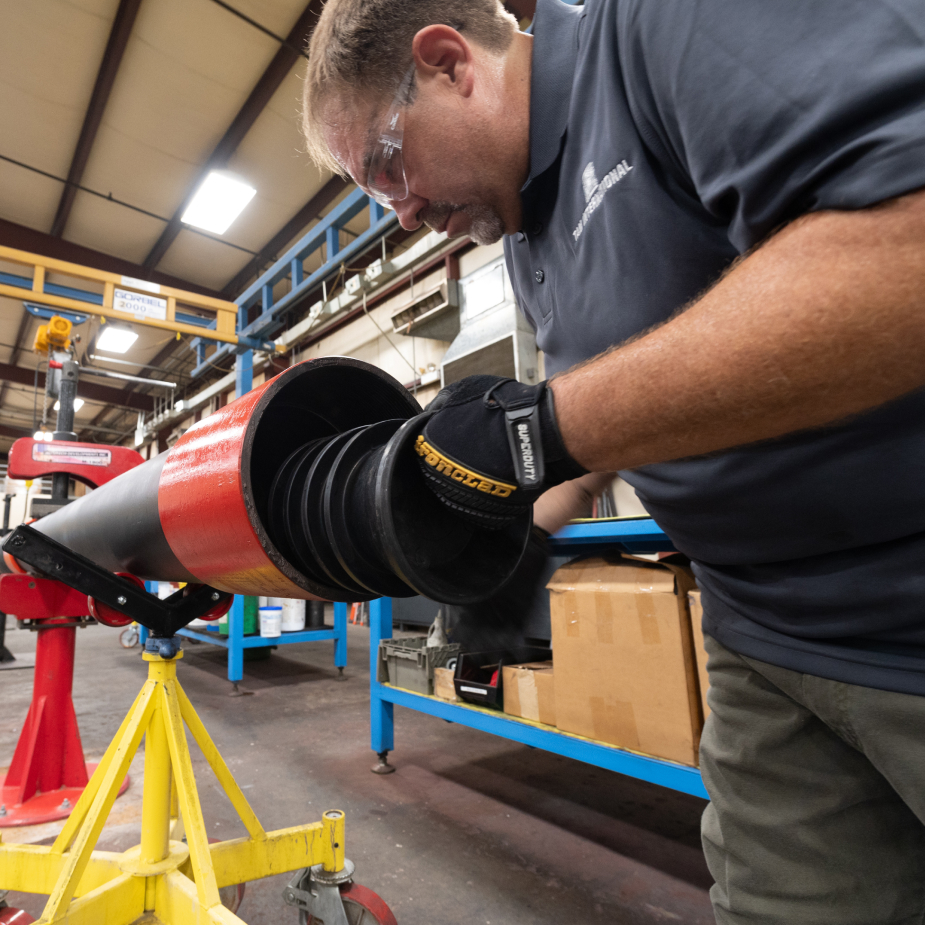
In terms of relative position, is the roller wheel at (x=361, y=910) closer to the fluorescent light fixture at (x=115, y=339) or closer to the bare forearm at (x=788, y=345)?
the bare forearm at (x=788, y=345)

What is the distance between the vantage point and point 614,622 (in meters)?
1.37

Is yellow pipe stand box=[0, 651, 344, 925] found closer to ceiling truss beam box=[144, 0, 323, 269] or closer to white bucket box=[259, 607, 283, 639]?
white bucket box=[259, 607, 283, 639]

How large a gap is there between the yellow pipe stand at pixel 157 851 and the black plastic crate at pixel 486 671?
62cm

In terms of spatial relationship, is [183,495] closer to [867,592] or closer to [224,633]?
[867,592]

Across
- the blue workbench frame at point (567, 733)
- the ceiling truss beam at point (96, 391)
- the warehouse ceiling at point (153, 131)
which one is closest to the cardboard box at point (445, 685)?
the blue workbench frame at point (567, 733)

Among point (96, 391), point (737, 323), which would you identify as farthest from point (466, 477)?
point (96, 391)

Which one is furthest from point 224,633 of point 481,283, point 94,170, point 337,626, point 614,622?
point 94,170

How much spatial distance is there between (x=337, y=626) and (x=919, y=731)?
Answer: 312cm

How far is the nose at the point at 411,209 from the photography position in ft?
2.73

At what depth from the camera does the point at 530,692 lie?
154 centimetres

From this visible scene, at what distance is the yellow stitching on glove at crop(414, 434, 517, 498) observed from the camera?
1.32ft

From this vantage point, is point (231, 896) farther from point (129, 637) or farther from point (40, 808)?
point (129, 637)

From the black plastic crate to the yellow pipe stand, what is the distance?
62cm

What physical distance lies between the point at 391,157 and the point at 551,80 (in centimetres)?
24
